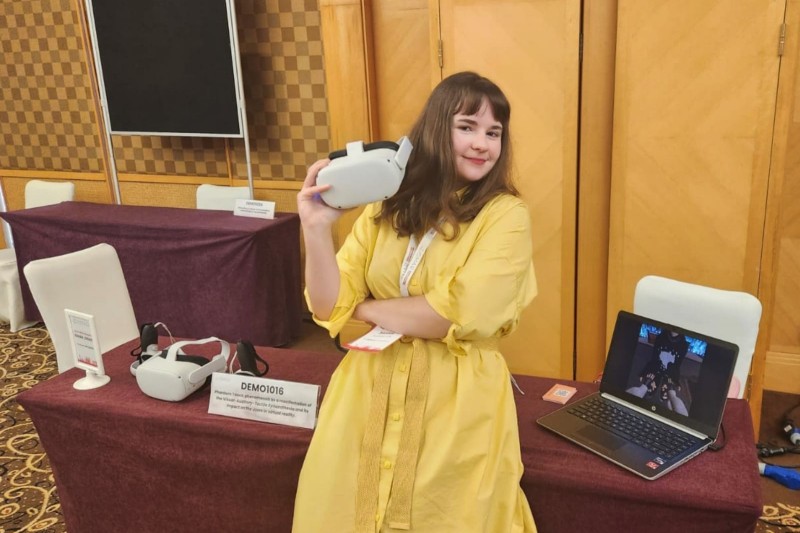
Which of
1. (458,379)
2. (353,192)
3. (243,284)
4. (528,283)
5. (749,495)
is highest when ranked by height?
(353,192)

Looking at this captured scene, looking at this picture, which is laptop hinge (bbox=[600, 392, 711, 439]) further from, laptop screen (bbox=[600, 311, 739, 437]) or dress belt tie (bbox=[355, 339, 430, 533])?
dress belt tie (bbox=[355, 339, 430, 533])

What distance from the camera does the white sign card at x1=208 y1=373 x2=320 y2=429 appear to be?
5.28ft

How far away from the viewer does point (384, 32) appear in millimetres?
3371

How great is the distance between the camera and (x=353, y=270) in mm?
1486

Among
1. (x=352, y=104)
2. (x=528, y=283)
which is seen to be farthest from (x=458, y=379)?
(x=352, y=104)

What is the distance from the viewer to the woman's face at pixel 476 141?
1.36m

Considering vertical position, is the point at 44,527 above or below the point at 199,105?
below

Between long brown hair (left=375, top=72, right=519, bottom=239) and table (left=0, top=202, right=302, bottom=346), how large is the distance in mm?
2252

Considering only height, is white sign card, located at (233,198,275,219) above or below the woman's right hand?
below

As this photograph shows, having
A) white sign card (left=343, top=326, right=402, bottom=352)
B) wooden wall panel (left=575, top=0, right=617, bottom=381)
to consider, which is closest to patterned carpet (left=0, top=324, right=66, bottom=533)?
→ white sign card (left=343, top=326, right=402, bottom=352)

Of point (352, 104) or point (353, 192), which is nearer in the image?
point (353, 192)

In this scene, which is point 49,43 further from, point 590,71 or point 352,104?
point 590,71

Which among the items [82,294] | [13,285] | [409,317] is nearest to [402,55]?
[82,294]

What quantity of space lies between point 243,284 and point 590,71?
6.80ft
